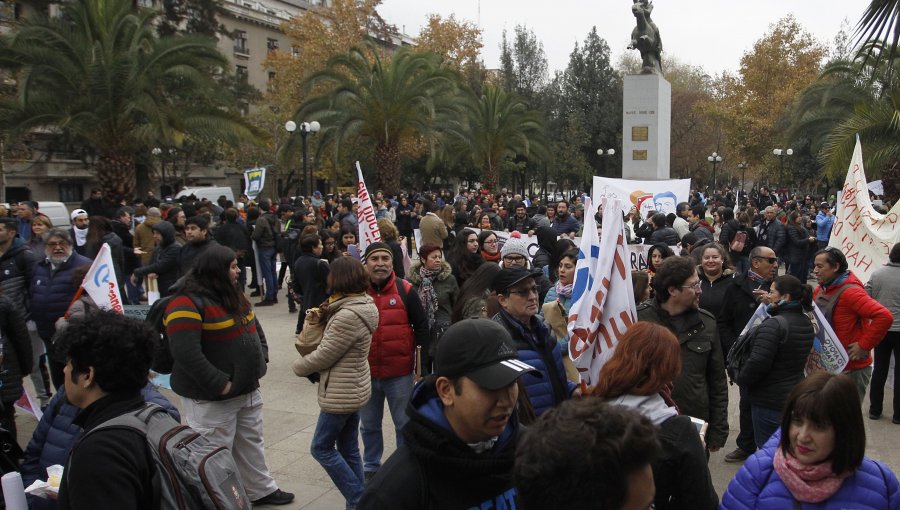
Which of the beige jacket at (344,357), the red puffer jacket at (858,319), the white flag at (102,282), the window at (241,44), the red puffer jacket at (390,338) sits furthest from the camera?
the window at (241,44)

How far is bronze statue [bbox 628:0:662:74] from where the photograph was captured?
2345cm

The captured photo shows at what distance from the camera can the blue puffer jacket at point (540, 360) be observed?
351 cm

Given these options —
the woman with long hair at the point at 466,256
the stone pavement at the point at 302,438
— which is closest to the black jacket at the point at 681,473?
the stone pavement at the point at 302,438

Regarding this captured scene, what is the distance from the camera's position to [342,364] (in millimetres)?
4664

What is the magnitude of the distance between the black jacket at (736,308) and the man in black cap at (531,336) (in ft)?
8.53

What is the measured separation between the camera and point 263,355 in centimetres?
492

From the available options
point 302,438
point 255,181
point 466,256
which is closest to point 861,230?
point 466,256

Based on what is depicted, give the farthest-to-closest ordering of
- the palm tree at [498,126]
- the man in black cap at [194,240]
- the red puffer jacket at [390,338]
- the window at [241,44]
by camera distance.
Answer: the window at [241,44]
the palm tree at [498,126]
the man in black cap at [194,240]
the red puffer jacket at [390,338]

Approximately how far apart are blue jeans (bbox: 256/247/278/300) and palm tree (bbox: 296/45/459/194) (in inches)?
491

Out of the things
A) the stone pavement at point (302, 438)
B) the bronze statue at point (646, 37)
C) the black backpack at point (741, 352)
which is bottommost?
the stone pavement at point (302, 438)

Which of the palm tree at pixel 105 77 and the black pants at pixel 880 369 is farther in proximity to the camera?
the palm tree at pixel 105 77

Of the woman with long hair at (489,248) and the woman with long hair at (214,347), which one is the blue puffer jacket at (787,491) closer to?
the woman with long hair at (214,347)

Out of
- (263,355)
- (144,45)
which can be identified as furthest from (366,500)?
(144,45)

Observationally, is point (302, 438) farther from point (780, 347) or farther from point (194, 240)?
point (780, 347)
